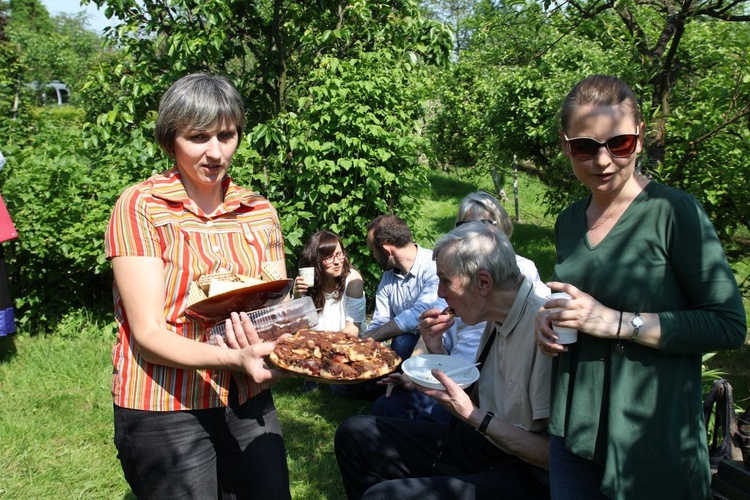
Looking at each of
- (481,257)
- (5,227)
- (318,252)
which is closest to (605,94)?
(481,257)

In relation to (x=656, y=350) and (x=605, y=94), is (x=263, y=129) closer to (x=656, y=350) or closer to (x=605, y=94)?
(x=605, y=94)

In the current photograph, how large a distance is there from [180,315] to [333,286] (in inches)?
128

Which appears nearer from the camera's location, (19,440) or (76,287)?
(19,440)

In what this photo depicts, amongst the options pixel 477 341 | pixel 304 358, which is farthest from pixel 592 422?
pixel 477 341

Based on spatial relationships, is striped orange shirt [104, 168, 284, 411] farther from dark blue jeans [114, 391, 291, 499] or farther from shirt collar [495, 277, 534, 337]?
shirt collar [495, 277, 534, 337]

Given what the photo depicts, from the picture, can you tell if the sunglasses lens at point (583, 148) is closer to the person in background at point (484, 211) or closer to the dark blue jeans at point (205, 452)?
the dark blue jeans at point (205, 452)

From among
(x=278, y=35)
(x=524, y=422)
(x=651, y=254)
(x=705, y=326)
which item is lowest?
(x=524, y=422)

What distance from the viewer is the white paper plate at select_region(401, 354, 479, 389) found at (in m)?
2.37

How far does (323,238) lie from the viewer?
490 centimetres

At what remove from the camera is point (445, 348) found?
3.70 metres

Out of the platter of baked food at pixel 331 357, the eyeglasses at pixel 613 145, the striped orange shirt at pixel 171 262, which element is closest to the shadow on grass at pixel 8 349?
the platter of baked food at pixel 331 357

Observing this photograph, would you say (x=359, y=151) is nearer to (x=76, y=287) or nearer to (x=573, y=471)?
(x=76, y=287)

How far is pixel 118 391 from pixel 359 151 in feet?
11.6

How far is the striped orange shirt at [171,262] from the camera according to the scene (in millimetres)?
1793
